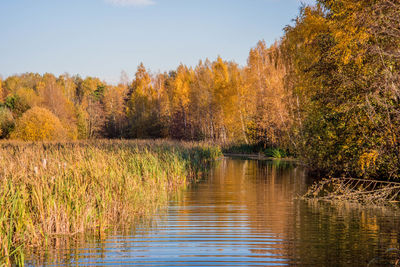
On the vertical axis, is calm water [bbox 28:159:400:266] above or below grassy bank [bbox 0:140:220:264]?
below

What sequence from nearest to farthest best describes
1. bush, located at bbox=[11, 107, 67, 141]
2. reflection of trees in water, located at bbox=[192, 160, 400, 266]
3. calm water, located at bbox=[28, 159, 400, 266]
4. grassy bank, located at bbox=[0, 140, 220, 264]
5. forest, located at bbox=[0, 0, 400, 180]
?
calm water, located at bbox=[28, 159, 400, 266] → grassy bank, located at bbox=[0, 140, 220, 264] → reflection of trees in water, located at bbox=[192, 160, 400, 266] → forest, located at bbox=[0, 0, 400, 180] → bush, located at bbox=[11, 107, 67, 141]

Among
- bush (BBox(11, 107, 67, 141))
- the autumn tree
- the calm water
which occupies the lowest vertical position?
the calm water

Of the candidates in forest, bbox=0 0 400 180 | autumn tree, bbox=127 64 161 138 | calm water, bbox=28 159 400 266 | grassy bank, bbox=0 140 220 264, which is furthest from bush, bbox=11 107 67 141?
calm water, bbox=28 159 400 266

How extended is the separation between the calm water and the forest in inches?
72.4

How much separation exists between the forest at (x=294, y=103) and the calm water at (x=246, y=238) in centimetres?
184

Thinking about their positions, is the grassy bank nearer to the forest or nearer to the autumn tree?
the forest

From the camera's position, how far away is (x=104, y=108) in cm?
6731

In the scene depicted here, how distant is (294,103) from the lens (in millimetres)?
30719

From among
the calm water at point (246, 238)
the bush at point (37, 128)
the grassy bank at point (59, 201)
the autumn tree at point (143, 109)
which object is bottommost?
the calm water at point (246, 238)

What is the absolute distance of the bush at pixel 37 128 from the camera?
38.2m

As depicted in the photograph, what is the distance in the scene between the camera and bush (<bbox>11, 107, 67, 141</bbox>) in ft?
125

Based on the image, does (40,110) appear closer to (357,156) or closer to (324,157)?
(324,157)

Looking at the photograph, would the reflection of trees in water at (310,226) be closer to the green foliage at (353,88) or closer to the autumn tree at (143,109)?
the green foliage at (353,88)

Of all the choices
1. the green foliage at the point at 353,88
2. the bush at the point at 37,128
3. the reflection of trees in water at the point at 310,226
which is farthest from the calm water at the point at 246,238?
the bush at the point at 37,128
